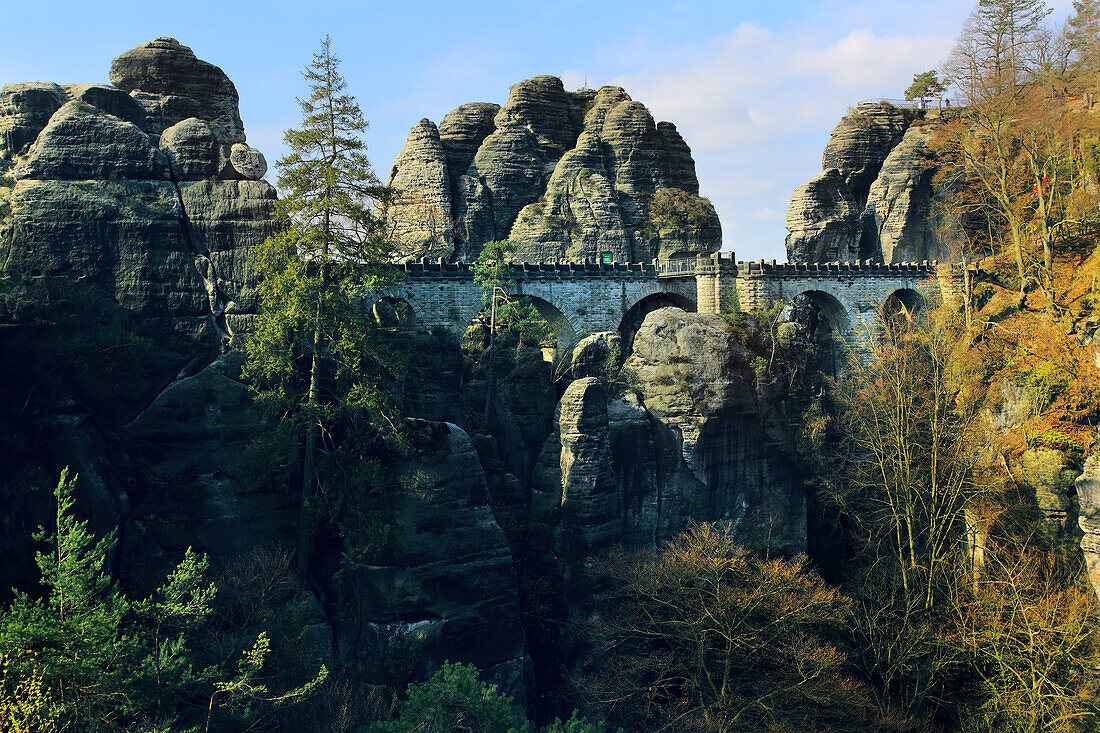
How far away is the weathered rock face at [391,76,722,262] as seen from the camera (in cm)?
4000

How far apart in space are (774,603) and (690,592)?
7.70 feet

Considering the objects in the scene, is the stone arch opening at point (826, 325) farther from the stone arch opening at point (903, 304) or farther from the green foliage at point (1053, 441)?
the green foliage at point (1053, 441)

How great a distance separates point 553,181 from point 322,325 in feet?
70.5

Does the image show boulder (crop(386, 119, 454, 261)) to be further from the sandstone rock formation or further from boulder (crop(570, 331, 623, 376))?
the sandstone rock formation

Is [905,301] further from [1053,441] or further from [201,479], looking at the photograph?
[201,479]

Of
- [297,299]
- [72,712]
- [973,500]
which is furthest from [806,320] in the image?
[72,712]

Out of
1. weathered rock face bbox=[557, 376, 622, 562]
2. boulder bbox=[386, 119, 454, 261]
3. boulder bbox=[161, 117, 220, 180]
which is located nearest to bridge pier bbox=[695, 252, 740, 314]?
boulder bbox=[386, 119, 454, 261]

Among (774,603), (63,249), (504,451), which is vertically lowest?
(774,603)

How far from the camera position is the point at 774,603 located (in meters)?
22.0

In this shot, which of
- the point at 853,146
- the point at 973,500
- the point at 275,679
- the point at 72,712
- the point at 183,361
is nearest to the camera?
the point at 72,712

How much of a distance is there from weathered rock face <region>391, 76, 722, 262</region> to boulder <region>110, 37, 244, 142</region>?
10.4 metres

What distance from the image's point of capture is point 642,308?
3891cm

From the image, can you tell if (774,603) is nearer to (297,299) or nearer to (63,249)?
(297,299)

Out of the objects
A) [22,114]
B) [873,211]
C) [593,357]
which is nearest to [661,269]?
[593,357]
